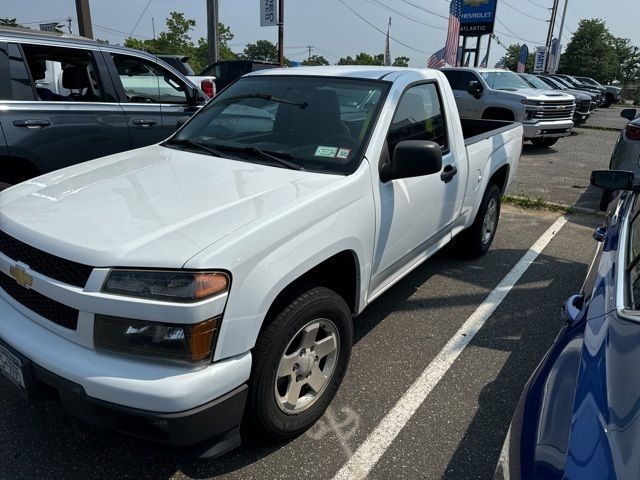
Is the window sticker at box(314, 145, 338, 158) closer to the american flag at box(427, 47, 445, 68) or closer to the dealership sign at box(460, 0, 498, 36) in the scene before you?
the american flag at box(427, 47, 445, 68)

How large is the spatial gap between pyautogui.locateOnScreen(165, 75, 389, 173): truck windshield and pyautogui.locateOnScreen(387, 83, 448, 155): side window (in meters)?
0.19

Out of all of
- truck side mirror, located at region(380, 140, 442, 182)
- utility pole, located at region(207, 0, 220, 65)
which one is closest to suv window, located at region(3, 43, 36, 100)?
truck side mirror, located at region(380, 140, 442, 182)

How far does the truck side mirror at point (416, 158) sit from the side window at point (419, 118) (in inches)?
13.4

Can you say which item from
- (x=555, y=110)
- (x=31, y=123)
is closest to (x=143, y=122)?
(x=31, y=123)

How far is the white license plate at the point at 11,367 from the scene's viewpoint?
198 cm

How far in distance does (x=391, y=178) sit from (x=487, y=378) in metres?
1.40

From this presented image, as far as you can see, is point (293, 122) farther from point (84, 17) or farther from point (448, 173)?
point (84, 17)

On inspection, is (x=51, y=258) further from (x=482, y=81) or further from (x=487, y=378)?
(x=482, y=81)

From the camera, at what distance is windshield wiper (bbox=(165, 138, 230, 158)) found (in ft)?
9.95

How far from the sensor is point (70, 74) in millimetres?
4945

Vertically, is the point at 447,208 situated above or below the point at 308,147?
below

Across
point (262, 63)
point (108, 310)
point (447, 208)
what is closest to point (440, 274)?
point (447, 208)

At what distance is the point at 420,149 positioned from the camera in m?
2.55

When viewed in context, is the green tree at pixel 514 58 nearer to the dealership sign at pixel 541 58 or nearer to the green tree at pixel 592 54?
the green tree at pixel 592 54
